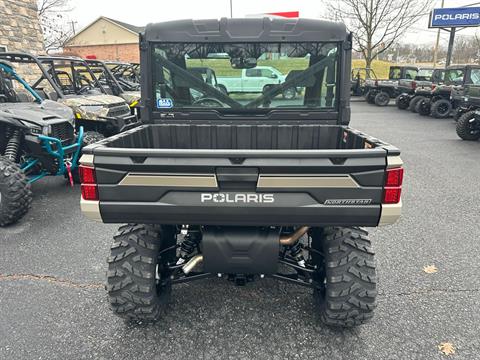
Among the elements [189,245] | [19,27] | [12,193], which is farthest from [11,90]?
[19,27]

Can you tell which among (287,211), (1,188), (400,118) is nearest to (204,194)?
(287,211)

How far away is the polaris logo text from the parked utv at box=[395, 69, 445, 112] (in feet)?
46.3

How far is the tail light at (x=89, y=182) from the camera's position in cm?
198

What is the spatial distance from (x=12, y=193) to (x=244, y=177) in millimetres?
3388

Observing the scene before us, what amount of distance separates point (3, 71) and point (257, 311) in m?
5.23

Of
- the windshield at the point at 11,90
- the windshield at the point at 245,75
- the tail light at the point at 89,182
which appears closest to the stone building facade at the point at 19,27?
the windshield at the point at 11,90

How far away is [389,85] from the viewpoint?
59.0ft

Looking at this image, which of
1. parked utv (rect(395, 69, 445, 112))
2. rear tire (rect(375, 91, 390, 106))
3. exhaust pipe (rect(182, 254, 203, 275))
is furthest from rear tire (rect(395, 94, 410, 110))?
exhaust pipe (rect(182, 254, 203, 275))

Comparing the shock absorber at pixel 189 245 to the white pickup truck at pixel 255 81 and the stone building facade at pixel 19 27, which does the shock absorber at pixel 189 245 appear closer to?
the white pickup truck at pixel 255 81

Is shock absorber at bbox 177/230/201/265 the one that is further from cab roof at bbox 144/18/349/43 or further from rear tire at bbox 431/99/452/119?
rear tire at bbox 431/99/452/119

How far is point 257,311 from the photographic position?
2754 millimetres

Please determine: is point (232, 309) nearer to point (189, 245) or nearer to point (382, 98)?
point (189, 245)

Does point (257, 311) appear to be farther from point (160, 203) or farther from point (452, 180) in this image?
point (452, 180)

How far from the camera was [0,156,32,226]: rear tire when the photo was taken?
4016 mm
